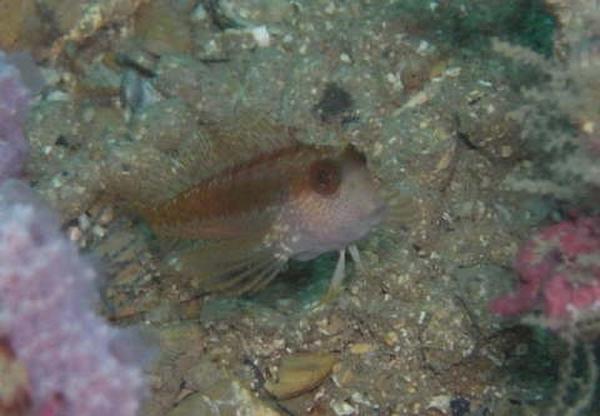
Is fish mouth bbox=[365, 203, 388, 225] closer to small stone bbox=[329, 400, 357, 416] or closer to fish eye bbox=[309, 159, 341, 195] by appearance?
fish eye bbox=[309, 159, 341, 195]

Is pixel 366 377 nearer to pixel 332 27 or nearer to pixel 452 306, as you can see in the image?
pixel 452 306

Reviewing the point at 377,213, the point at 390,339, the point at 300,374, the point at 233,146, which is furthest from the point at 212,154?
A: the point at 390,339

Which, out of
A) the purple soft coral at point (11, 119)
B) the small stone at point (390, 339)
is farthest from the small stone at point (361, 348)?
the purple soft coral at point (11, 119)

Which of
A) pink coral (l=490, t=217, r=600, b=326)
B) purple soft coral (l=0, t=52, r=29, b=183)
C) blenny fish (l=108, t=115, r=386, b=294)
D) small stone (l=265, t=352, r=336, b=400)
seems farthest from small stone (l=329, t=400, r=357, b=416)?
purple soft coral (l=0, t=52, r=29, b=183)

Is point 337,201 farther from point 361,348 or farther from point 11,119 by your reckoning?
point 11,119

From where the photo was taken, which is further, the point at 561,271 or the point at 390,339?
the point at 390,339

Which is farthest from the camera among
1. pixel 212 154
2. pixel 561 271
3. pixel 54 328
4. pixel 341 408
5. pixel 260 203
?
pixel 341 408
